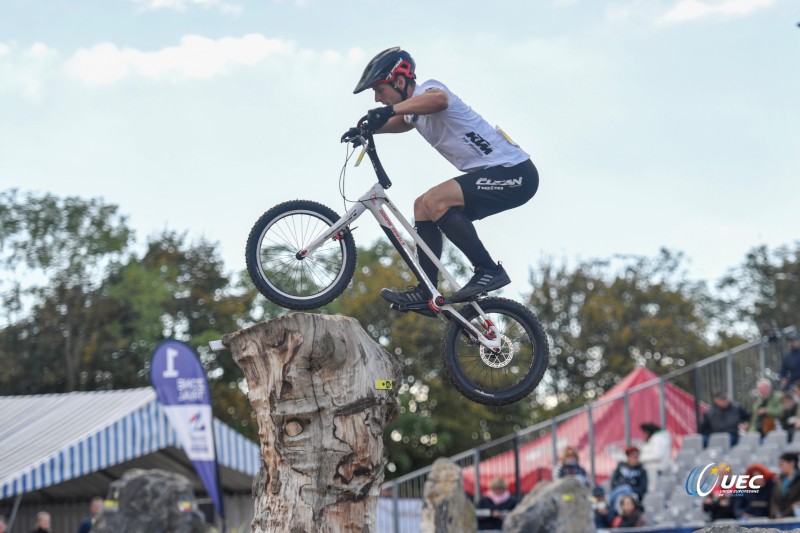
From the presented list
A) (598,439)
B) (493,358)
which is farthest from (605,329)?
(493,358)

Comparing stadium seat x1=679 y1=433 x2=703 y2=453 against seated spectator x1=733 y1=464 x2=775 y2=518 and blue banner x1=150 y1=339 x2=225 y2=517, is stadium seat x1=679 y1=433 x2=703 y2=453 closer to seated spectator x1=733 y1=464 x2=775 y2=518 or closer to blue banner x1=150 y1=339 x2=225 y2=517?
seated spectator x1=733 y1=464 x2=775 y2=518

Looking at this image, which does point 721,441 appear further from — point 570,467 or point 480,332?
point 480,332

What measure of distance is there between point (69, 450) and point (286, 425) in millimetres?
10735

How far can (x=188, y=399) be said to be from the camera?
14656 millimetres

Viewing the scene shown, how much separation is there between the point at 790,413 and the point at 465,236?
10.0 m

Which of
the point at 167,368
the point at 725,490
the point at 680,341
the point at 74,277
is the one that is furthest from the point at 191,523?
the point at 680,341

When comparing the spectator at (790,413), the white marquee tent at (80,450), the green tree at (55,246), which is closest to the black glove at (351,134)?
the white marquee tent at (80,450)

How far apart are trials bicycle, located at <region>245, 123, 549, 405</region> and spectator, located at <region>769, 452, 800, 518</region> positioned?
6.10 meters

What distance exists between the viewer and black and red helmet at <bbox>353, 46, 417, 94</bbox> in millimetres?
6695

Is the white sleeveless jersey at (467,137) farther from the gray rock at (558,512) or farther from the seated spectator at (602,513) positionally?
the seated spectator at (602,513)

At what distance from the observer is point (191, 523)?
14.1 metres

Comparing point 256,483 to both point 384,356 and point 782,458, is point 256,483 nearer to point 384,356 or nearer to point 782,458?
point 384,356

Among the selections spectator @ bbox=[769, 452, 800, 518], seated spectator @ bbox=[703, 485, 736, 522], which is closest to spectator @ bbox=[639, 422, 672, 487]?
seated spectator @ bbox=[703, 485, 736, 522]

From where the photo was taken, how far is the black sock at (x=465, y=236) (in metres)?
6.62
